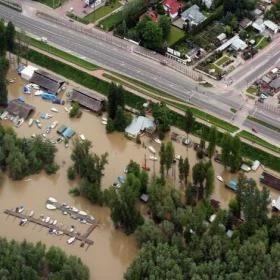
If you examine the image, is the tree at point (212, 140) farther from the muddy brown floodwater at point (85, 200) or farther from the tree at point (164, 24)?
the tree at point (164, 24)

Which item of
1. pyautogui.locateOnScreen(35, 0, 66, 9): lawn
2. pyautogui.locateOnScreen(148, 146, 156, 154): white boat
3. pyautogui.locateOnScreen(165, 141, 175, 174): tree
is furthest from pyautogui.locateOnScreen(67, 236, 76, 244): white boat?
pyautogui.locateOnScreen(35, 0, 66, 9): lawn

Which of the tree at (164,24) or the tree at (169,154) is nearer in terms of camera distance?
the tree at (169,154)

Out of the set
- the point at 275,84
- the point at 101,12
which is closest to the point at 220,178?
the point at 275,84

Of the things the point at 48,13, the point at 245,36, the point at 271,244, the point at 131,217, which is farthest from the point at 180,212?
the point at 48,13

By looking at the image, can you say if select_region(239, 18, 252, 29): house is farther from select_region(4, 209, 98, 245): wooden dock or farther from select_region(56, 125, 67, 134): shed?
select_region(4, 209, 98, 245): wooden dock

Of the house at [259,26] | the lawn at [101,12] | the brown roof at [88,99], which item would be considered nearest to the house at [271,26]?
the house at [259,26]

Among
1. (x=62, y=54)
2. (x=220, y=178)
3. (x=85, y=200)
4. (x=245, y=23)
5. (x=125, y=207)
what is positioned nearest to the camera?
(x=125, y=207)

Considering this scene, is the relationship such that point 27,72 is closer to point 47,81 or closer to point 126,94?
point 47,81
